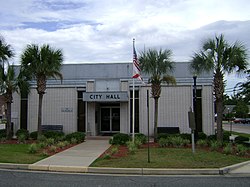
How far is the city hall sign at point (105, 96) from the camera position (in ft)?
80.0

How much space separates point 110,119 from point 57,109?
186 inches

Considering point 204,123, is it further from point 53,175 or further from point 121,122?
point 53,175

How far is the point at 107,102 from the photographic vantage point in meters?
26.8

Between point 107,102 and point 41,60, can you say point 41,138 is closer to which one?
point 41,60

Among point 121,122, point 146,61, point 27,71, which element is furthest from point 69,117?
point 146,61

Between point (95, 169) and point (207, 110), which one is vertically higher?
point (207, 110)

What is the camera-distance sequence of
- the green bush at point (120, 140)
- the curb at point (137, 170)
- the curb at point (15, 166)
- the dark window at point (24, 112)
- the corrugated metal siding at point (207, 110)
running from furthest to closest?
the dark window at point (24, 112) → the corrugated metal siding at point (207, 110) → the green bush at point (120, 140) → the curb at point (15, 166) → the curb at point (137, 170)

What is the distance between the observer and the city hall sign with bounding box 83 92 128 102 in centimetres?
2438

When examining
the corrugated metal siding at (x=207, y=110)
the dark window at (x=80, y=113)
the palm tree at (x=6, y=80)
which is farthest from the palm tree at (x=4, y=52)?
the corrugated metal siding at (x=207, y=110)

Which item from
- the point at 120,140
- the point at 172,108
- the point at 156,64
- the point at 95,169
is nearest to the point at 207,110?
the point at 172,108

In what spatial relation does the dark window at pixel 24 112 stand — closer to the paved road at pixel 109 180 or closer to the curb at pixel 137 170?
the curb at pixel 137 170

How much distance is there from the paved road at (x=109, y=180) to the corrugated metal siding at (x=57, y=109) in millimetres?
15835

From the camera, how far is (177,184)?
877 cm

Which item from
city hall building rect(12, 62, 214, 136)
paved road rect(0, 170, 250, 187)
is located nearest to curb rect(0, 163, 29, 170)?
paved road rect(0, 170, 250, 187)
